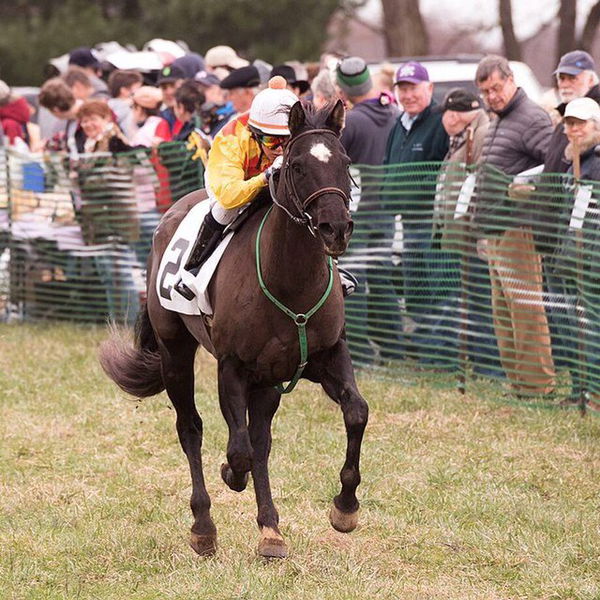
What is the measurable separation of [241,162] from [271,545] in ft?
5.80

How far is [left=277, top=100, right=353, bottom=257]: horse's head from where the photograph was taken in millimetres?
5164

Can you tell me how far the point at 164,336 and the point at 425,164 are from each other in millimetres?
3757

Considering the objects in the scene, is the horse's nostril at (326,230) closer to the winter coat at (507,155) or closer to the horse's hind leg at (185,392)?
the horse's hind leg at (185,392)

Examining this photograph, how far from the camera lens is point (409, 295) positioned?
1037cm

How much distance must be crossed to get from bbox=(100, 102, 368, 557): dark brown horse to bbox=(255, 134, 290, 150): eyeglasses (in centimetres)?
31

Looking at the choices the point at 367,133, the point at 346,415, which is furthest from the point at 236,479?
the point at 367,133

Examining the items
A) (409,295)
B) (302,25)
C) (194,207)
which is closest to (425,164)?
(409,295)

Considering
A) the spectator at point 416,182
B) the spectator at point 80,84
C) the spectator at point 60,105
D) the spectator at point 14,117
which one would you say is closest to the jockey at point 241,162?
the spectator at point 416,182

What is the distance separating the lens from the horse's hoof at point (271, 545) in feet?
19.8

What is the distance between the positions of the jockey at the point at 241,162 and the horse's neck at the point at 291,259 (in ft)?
0.86

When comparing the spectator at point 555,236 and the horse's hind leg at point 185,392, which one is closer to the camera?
the horse's hind leg at point 185,392

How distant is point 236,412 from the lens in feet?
19.6

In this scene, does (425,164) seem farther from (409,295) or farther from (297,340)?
(297,340)

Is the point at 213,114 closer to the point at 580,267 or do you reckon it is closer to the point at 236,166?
the point at 580,267
